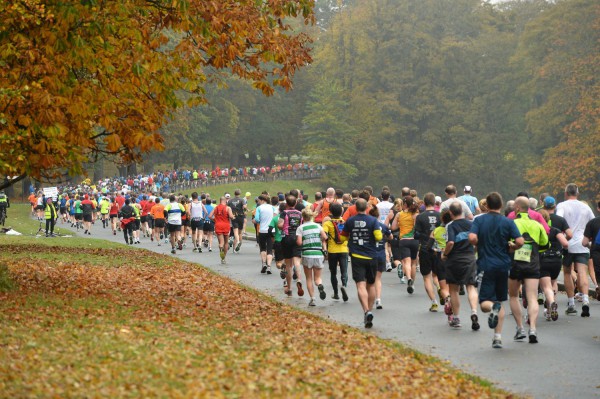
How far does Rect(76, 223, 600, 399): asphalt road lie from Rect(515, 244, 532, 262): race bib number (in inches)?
43.5

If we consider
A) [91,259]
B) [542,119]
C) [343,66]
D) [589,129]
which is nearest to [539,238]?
[91,259]

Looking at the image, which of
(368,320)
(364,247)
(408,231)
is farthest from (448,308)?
(408,231)

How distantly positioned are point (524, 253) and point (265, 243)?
12.5m

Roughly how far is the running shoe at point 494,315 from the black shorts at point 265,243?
12068mm

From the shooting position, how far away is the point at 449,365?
38.7ft

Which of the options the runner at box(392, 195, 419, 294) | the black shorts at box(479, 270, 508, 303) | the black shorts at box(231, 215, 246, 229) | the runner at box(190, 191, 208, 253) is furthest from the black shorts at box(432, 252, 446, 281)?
the runner at box(190, 191, 208, 253)

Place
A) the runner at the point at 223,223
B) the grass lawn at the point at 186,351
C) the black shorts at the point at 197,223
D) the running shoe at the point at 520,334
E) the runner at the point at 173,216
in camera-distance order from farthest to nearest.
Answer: the black shorts at the point at 197,223 → the runner at the point at 173,216 → the runner at the point at 223,223 → the running shoe at the point at 520,334 → the grass lawn at the point at 186,351

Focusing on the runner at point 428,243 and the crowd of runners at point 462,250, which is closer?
the crowd of runners at point 462,250

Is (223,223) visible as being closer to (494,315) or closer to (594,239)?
(594,239)

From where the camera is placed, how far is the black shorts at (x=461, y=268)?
48.9ft

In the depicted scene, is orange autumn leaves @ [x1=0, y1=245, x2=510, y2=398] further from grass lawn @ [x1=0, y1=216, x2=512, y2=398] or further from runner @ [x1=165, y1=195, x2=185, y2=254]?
runner @ [x1=165, y1=195, x2=185, y2=254]

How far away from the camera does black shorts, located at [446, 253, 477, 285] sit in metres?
14.9

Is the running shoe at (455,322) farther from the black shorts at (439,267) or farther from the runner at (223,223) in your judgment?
the runner at (223,223)

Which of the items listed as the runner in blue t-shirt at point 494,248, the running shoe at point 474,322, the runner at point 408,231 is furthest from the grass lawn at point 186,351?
the runner at point 408,231
